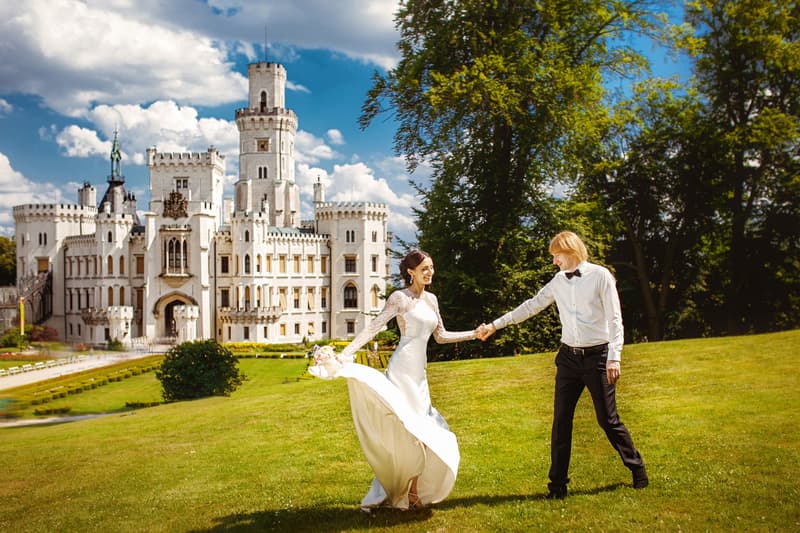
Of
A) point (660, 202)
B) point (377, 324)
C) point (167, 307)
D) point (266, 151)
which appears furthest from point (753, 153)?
point (266, 151)

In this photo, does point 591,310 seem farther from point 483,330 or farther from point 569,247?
point 483,330

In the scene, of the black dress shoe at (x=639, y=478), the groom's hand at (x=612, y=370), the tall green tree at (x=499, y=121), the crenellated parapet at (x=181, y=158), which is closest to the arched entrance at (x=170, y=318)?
the crenellated parapet at (x=181, y=158)

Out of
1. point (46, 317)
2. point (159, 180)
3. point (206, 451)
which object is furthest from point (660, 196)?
point (46, 317)

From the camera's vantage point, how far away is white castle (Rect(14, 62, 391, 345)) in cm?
5306

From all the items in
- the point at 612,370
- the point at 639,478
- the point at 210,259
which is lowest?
the point at 639,478

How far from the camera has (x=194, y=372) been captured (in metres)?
23.6

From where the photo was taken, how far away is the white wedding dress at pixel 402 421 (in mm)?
6098

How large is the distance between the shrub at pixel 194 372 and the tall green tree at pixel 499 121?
8920mm

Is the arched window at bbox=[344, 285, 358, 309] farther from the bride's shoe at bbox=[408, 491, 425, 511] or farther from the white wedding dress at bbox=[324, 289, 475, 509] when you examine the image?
the bride's shoe at bbox=[408, 491, 425, 511]

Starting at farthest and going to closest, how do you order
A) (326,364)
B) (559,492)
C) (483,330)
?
(483,330) < (559,492) < (326,364)

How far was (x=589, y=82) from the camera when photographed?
20.7 metres

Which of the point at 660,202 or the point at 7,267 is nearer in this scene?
the point at 660,202

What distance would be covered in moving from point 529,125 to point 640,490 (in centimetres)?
1579

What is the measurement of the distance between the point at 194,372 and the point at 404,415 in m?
19.2
